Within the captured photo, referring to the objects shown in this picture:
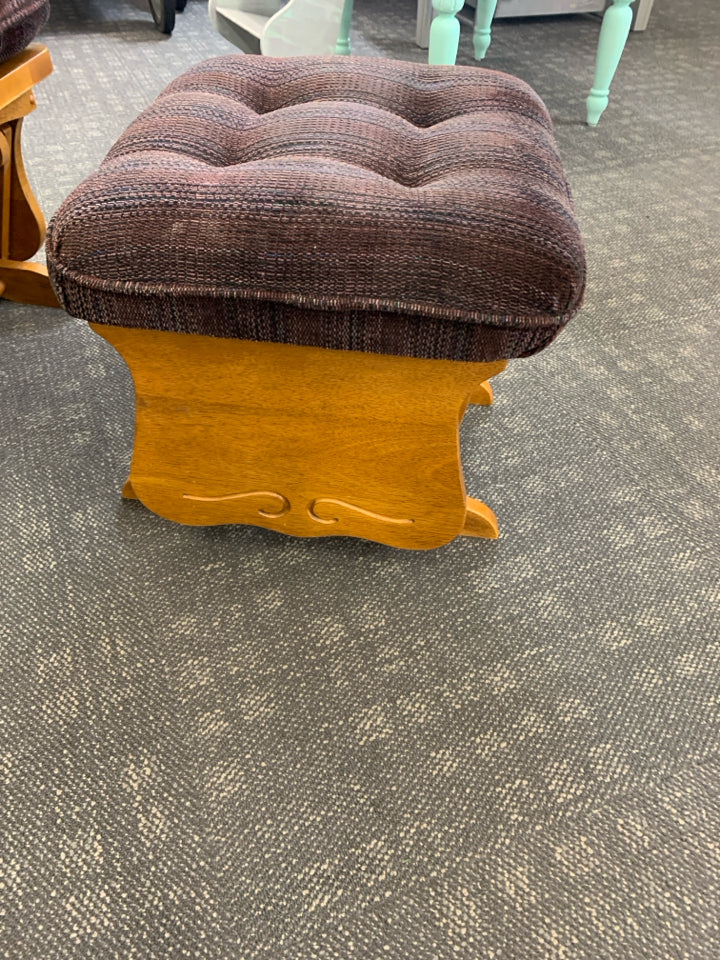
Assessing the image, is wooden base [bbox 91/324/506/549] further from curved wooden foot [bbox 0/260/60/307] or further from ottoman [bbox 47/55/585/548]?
curved wooden foot [bbox 0/260/60/307]

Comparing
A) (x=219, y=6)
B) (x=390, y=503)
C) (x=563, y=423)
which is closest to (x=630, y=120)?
(x=219, y=6)

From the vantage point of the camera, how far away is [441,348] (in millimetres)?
633

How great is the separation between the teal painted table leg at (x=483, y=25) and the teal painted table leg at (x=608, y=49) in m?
0.47

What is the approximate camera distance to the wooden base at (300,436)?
0.69 metres

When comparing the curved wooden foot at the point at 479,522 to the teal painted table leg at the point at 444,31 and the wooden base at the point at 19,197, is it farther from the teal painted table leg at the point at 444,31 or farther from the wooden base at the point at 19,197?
the teal painted table leg at the point at 444,31

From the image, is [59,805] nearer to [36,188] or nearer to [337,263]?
[337,263]

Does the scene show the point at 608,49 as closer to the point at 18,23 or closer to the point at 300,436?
the point at 18,23

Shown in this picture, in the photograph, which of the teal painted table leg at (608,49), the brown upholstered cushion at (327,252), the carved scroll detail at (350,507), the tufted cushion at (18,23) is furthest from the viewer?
the teal painted table leg at (608,49)

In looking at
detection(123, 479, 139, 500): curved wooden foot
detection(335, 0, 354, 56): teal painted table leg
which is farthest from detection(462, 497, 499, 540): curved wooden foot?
detection(335, 0, 354, 56): teal painted table leg

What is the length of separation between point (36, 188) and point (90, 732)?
1.26m

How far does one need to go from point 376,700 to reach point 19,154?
3.35 feet

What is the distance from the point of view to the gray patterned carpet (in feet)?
1.97

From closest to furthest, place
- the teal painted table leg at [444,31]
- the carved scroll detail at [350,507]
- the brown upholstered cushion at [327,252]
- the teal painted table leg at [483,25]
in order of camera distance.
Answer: the brown upholstered cushion at [327,252]
the carved scroll detail at [350,507]
the teal painted table leg at [444,31]
the teal painted table leg at [483,25]

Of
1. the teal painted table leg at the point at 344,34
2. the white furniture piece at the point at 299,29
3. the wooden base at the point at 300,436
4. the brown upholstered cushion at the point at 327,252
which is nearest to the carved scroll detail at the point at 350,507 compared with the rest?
the wooden base at the point at 300,436
